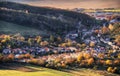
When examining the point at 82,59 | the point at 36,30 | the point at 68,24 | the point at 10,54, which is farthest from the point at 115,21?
the point at 10,54

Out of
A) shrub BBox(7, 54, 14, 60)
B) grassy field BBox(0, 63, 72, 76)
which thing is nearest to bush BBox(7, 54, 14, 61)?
shrub BBox(7, 54, 14, 60)

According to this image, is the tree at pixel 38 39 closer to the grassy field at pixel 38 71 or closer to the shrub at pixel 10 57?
the shrub at pixel 10 57

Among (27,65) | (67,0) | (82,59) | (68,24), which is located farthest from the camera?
(68,24)

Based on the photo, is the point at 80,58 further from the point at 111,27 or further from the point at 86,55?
the point at 111,27

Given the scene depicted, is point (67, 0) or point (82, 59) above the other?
point (67, 0)

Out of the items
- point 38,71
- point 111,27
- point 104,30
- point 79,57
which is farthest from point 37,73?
point 111,27

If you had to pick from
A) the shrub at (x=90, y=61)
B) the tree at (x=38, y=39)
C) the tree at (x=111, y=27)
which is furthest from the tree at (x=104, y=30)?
the shrub at (x=90, y=61)

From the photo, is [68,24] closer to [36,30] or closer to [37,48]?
[36,30]
